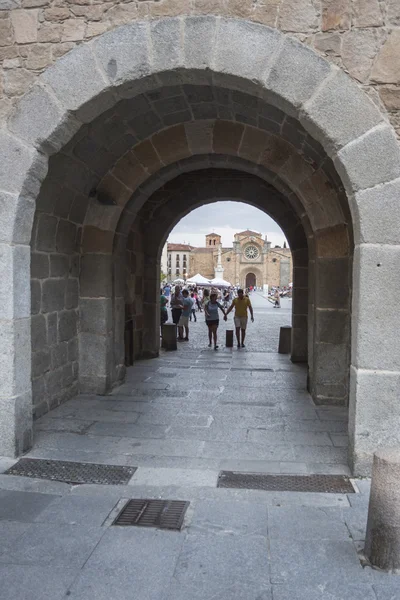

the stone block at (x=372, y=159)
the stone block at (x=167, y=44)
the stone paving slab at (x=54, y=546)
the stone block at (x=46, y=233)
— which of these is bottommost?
the stone paving slab at (x=54, y=546)

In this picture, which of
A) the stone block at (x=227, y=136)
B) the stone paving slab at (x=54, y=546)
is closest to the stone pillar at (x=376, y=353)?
the stone paving slab at (x=54, y=546)

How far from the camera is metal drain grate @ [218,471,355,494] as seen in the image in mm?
3381

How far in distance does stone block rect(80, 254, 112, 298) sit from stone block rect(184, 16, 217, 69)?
2860mm

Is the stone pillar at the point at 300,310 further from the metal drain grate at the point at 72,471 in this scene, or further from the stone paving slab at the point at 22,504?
the stone paving slab at the point at 22,504

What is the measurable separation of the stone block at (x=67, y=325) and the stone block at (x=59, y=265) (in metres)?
0.46

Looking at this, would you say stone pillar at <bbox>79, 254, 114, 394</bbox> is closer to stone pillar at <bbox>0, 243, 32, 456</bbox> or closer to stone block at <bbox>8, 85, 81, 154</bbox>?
stone pillar at <bbox>0, 243, 32, 456</bbox>

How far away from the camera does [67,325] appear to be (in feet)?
18.5

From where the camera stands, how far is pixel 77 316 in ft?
19.4

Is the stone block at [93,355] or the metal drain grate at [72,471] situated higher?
the stone block at [93,355]

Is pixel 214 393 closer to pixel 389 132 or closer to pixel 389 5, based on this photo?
pixel 389 132

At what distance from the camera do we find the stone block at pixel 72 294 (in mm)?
5609

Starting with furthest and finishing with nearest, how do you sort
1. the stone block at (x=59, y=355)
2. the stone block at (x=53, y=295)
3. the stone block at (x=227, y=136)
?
the stone block at (x=227, y=136) → the stone block at (x=59, y=355) → the stone block at (x=53, y=295)

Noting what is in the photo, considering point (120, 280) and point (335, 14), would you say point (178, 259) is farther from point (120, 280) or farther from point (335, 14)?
point (335, 14)

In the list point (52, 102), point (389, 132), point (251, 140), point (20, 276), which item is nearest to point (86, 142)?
point (52, 102)
